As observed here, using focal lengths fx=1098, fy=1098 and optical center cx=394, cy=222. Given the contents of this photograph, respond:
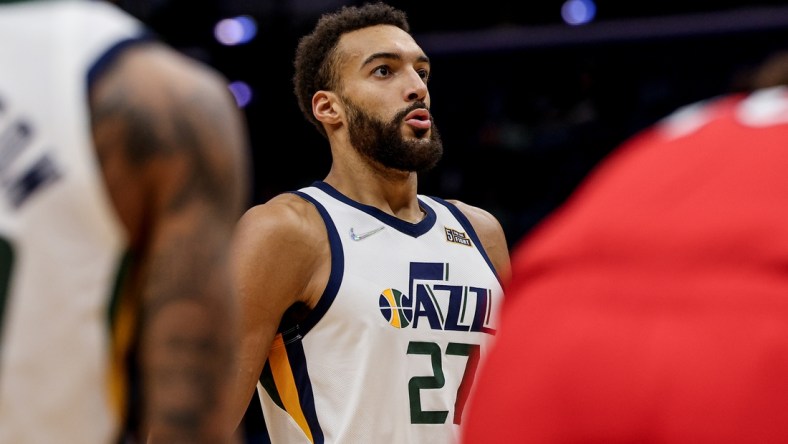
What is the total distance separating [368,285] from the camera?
3.44m

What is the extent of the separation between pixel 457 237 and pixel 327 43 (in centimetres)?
86

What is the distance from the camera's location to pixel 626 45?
10.3m

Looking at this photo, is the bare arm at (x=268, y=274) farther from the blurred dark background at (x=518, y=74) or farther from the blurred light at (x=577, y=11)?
the blurred light at (x=577, y=11)

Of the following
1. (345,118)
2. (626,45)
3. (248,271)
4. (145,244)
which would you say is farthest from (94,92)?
(626,45)

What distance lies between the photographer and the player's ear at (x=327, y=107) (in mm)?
3924

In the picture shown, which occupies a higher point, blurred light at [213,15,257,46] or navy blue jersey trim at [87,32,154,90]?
blurred light at [213,15,257,46]

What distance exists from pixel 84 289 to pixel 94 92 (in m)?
0.26

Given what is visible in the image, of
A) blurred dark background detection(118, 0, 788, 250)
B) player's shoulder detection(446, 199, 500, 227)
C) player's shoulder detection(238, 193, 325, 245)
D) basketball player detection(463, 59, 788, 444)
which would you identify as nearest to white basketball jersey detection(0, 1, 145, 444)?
basketball player detection(463, 59, 788, 444)

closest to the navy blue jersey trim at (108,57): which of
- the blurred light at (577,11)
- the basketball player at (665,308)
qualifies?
the basketball player at (665,308)

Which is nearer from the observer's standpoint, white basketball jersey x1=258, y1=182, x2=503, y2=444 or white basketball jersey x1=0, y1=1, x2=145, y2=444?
white basketball jersey x1=0, y1=1, x2=145, y2=444

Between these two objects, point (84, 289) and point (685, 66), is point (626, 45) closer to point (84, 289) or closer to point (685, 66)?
point (685, 66)

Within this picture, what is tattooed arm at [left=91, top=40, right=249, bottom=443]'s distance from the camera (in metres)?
1.45

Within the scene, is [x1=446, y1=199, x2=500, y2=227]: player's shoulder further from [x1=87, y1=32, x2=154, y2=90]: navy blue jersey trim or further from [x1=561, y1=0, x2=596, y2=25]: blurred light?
[x1=561, y1=0, x2=596, y2=25]: blurred light

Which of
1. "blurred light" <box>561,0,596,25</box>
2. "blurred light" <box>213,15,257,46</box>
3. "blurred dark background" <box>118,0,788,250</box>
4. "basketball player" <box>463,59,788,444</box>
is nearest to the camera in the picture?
"basketball player" <box>463,59,788,444</box>
